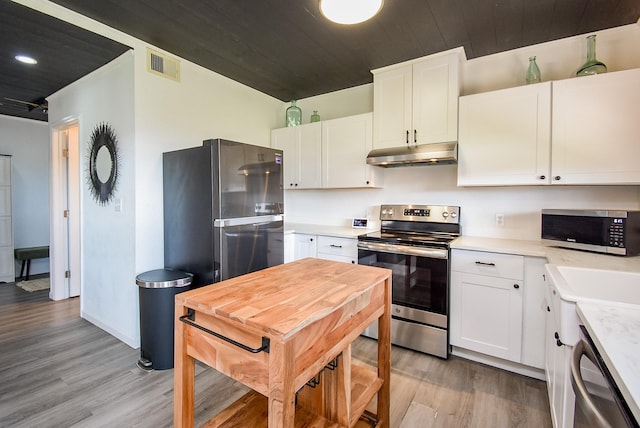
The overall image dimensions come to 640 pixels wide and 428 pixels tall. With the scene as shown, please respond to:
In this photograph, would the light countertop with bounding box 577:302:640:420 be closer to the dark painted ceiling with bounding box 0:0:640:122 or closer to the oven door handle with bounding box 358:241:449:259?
the oven door handle with bounding box 358:241:449:259

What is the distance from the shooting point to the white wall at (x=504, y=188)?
2256 mm

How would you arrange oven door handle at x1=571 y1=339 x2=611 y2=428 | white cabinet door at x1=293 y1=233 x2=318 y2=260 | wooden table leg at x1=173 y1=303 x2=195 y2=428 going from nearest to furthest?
oven door handle at x1=571 y1=339 x2=611 y2=428 → wooden table leg at x1=173 y1=303 x2=195 y2=428 → white cabinet door at x1=293 y1=233 x2=318 y2=260

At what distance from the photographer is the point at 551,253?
2.00 metres

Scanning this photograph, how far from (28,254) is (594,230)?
22.2ft

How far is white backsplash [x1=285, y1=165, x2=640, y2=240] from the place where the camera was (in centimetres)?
231

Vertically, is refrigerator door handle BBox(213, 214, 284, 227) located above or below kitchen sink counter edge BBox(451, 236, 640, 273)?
A: above

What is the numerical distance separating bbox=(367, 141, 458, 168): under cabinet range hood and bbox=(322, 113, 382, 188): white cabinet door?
7.4 inches

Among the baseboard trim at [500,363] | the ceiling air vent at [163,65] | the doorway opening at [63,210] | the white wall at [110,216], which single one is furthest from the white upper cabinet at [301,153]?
the doorway opening at [63,210]

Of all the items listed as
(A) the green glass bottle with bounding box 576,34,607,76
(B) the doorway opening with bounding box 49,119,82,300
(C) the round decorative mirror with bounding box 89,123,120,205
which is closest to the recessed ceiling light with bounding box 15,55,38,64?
(C) the round decorative mirror with bounding box 89,123,120,205

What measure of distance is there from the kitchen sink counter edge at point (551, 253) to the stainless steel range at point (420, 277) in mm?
194

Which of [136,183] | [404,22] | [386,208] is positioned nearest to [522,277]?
[386,208]

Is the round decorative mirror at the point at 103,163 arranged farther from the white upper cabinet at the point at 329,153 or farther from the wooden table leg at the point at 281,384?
the wooden table leg at the point at 281,384

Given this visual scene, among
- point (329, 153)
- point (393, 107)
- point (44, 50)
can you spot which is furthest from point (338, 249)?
point (44, 50)

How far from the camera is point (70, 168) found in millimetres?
3715
